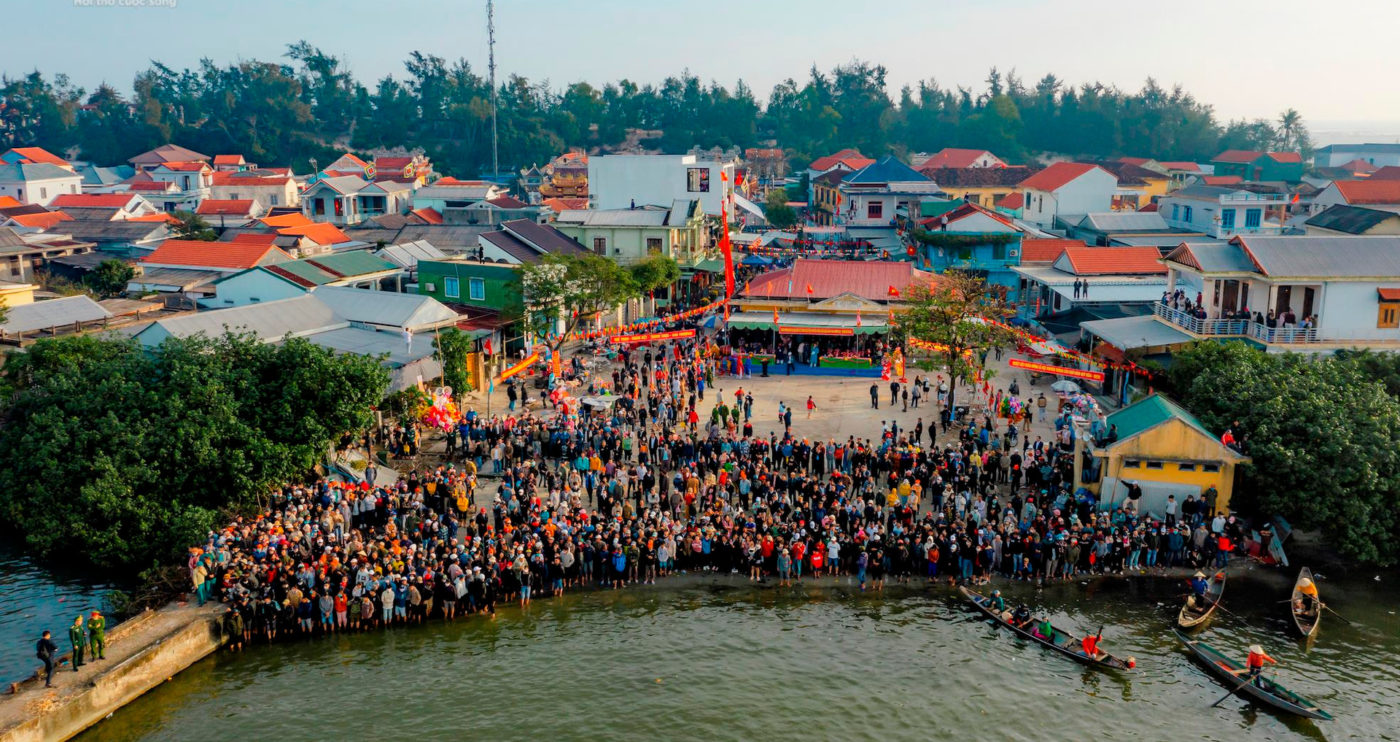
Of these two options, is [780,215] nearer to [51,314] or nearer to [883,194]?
[883,194]

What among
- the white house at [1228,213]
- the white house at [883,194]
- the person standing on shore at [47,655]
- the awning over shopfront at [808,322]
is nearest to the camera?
the person standing on shore at [47,655]

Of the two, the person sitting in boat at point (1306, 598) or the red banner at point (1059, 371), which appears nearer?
the person sitting in boat at point (1306, 598)

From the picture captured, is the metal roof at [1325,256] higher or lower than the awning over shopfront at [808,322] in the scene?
higher

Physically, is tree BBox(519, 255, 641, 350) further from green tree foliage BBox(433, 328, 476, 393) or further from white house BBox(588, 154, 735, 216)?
white house BBox(588, 154, 735, 216)

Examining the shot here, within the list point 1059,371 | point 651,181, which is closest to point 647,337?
point 1059,371

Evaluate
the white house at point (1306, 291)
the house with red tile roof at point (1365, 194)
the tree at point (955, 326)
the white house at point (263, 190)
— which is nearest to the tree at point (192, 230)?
the white house at point (263, 190)

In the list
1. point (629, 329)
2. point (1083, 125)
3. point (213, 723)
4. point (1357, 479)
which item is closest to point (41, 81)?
point (629, 329)

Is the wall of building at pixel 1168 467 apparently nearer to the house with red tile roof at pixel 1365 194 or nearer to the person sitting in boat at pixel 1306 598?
the person sitting in boat at pixel 1306 598
